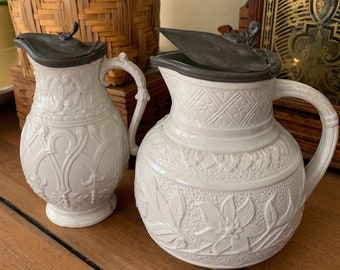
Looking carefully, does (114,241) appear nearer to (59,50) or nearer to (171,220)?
(171,220)

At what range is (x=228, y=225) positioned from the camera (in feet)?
1.46

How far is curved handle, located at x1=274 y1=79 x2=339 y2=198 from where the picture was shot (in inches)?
18.5

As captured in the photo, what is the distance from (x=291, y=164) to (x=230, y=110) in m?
0.10

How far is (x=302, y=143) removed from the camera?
728mm

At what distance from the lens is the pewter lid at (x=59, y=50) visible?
501 mm

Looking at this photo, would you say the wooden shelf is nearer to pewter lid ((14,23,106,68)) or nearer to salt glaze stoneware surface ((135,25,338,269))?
salt glaze stoneware surface ((135,25,338,269))

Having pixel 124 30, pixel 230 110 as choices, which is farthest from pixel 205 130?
pixel 124 30

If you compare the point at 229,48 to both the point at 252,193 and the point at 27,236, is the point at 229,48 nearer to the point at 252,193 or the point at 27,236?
the point at 252,193

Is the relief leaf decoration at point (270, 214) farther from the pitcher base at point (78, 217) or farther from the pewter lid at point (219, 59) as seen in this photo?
the pitcher base at point (78, 217)

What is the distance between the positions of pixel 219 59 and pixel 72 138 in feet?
0.75

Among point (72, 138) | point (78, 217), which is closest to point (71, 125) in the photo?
point (72, 138)

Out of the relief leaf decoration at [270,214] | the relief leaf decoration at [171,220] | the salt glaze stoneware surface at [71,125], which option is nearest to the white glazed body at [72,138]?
the salt glaze stoneware surface at [71,125]

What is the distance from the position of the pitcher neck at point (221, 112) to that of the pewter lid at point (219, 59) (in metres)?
0.01

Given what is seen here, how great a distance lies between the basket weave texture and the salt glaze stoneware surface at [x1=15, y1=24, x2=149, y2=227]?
0.38 ft
